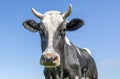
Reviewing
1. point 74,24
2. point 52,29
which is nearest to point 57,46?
point 52,29

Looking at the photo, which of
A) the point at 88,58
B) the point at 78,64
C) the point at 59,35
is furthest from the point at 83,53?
the point at 59,35

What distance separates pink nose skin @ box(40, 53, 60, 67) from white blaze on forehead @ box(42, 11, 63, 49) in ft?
1.33

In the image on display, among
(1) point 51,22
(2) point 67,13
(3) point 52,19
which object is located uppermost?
(2) point 67,13

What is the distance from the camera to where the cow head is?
1353 centimetres

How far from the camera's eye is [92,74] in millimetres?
18125

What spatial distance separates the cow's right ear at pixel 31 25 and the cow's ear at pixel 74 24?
1030 mm

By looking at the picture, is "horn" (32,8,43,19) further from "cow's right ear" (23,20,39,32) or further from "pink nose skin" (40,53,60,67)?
"pink nose skin" (40,53,60,67)

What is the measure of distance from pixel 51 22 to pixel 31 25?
1.25 metres

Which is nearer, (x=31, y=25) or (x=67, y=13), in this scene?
(x=67, y=13)

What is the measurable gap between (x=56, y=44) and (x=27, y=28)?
6.32 ft

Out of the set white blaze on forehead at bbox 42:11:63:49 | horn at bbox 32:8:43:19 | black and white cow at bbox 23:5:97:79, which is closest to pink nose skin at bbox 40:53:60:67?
black and white cow at bbox 23:5:97:79

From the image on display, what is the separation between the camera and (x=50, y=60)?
13.4m

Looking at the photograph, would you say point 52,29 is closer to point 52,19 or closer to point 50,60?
point 52,19

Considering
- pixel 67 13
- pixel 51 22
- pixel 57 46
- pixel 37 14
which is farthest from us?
pixel 37 14
